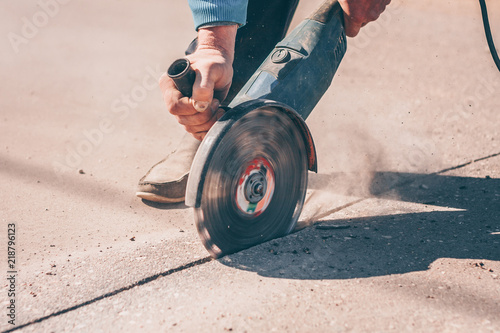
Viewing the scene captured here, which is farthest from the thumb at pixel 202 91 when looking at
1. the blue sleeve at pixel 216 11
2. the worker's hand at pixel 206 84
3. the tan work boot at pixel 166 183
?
the tan work boot at pixel 166 183

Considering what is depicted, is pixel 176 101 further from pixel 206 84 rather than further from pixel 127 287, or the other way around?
pixel 127 287

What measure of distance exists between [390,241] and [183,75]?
114cm

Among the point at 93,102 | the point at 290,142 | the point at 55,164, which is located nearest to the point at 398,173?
the point at 290,142

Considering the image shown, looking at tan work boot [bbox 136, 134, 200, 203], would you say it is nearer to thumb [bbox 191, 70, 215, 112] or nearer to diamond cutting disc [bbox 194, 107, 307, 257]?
diamond cutting disc [bbox 194, 107, 307, 257]

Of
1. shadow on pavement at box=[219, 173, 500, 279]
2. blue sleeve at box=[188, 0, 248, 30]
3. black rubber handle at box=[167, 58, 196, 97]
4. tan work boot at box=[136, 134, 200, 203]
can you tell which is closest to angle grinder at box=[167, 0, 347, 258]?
black rubber handle at box=[167, 58, 196, 97]

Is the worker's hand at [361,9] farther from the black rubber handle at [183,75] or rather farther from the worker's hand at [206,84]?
the black rubber handle at [183,75]

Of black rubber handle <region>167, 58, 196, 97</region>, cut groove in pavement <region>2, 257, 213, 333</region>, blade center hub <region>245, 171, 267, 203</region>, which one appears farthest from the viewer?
blade center hub <region>245, 171, 267, 203</region>

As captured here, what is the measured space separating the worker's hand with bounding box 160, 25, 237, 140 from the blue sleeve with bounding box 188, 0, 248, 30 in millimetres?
34

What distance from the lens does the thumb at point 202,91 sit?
1896 millimetres

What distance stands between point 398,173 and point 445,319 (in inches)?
59.4

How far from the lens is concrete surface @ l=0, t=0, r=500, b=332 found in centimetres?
170

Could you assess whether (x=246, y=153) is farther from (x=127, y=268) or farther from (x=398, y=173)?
(x=398, y=173)

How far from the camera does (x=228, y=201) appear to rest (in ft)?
6.44

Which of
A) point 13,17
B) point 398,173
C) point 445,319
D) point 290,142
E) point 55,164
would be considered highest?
point 290,142
